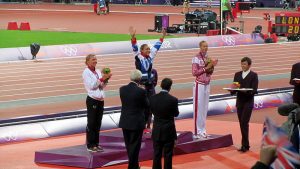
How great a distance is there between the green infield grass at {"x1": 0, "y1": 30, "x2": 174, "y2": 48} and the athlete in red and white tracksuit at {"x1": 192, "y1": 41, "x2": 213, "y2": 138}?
18224mm

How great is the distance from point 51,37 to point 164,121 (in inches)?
947

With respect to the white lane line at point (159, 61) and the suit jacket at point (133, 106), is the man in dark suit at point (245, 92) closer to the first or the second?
the suit jacket at point (133, 106)

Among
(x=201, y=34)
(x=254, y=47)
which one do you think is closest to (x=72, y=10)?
(x=201, y=34)

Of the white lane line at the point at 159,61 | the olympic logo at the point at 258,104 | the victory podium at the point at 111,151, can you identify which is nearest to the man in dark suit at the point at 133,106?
the victory podium at the point at 111,151

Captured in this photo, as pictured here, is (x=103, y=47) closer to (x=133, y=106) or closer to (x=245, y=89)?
(x=245, y=89)

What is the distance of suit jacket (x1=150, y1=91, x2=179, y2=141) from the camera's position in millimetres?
9742

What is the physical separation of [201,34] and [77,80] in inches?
645

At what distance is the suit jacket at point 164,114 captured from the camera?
9.74 meters

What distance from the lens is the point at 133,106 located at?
32.6ft

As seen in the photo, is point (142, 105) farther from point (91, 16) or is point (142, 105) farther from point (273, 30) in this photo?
point (91, 16)

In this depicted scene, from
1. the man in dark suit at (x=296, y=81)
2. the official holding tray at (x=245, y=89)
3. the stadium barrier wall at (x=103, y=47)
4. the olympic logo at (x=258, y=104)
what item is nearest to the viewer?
the official holding tray at (x=245, y=89)

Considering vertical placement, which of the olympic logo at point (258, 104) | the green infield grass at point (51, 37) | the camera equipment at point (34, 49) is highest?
the camera equipment at point (34, 49)

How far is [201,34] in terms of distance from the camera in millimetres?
36562

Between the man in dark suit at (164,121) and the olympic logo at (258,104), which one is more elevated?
the man in dark suit at (164,121)
